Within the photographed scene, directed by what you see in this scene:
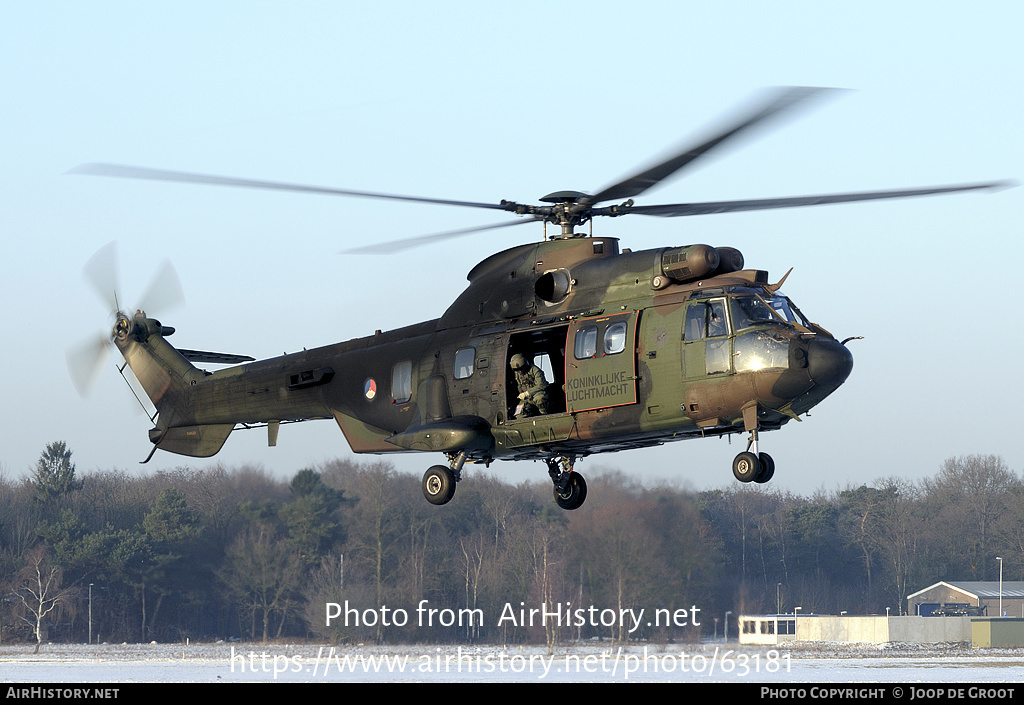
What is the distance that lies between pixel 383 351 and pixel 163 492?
51884 mm

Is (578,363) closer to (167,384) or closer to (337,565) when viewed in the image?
(167,384)

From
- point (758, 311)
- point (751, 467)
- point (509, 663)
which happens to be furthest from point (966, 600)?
point (758, 311)

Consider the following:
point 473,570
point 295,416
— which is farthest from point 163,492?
point 295,416

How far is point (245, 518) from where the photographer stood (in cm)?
6800

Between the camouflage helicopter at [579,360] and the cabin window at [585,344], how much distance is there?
0.8 inches

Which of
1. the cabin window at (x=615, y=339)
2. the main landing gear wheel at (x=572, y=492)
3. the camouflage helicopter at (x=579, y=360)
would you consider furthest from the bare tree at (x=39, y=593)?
the cabin window at (x=615, y=339)

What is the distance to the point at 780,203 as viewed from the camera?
1800 centimetres

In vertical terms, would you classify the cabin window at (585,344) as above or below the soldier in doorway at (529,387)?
above

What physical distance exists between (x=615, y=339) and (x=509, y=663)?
4385 centimetres

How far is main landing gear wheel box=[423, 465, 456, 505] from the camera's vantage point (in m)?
19.8

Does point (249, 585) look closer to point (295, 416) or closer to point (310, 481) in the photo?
point (310, 481)

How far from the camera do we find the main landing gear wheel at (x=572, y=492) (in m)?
20.5

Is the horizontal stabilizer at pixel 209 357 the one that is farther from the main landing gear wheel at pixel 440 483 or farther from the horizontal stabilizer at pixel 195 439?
the main landing gear wheel at pixel 440 483

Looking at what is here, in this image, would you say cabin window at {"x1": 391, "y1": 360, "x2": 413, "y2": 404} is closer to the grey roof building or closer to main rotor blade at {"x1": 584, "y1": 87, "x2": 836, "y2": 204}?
main rotor blade at {"x1": 584, "y1": 87, "x2": 836, "y2": 204}
